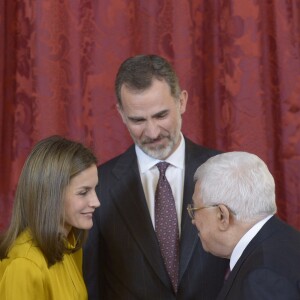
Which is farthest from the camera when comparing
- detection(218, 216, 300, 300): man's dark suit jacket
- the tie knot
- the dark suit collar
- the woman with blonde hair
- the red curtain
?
the red curtain

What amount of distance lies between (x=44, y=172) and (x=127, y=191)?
471 millimetres

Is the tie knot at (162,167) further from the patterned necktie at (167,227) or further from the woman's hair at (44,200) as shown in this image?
the woman's hair at (44,200)

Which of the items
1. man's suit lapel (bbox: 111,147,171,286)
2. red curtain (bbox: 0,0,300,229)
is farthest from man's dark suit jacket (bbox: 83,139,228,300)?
red curtain (bbox: 0,0,300,229)

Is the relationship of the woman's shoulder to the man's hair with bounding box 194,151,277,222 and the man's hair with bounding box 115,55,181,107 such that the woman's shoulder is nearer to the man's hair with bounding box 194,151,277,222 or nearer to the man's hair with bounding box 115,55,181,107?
the man's hair with bounding box 194,151,277,222

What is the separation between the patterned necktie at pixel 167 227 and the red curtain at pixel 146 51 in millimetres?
792

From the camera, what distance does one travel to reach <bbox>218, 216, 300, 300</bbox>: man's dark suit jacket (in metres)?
1.50

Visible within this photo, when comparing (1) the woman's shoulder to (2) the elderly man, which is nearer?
(2) the elderly man

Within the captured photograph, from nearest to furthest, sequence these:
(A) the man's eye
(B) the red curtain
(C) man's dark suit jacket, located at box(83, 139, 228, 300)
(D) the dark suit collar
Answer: (D) the dark suit collar
(A) the man's eye
(C) man's dark suit jacket, located at box(83, 139, 228, 300)
(B) the red curtain

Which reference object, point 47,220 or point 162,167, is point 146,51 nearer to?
point 162,167

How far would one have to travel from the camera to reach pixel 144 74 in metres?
2.27

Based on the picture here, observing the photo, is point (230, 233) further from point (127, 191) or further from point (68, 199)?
point (127, 191)

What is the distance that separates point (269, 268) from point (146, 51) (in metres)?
1.70

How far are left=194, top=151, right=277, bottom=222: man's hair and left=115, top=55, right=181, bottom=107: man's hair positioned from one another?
1.89 feet

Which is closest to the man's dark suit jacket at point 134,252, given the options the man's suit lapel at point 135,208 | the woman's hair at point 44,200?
the man's suit lapel at point 135,208
